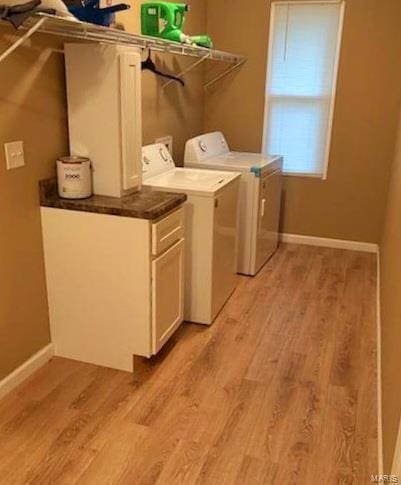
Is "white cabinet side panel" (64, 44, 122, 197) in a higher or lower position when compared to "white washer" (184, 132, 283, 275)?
higher

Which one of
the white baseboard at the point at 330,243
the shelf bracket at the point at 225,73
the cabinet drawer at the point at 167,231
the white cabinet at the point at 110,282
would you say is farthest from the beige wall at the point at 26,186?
the white baseboard at the point at 330,243

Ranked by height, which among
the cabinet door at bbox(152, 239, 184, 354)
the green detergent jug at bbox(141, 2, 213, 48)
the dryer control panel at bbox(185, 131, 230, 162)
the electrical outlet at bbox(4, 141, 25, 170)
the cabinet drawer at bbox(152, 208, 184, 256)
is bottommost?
the cabinet door at bbox(152, 239, 184, 354)

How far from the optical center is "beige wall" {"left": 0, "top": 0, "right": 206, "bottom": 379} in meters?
2.11

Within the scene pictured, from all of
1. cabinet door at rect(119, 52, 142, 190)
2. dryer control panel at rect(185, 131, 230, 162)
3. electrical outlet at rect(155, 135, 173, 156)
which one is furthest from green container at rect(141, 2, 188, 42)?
dryer control panel at rect(185, 131, 230, 162)

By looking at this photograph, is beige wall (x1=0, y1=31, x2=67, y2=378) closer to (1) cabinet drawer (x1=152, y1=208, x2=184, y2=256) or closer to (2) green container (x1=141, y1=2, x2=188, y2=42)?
(1) cabinet drawer (x1=152, y1=208, x2=184, y2=256)

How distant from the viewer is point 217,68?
173 inches

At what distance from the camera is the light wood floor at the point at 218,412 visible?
188 cm

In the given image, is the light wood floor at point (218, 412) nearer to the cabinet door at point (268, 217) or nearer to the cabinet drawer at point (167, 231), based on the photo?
the cabinet drawer at point (167, 231)

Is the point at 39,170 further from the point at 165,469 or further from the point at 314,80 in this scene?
the point at 314,80

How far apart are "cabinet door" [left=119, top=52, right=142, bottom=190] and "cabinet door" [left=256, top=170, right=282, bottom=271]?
131cm

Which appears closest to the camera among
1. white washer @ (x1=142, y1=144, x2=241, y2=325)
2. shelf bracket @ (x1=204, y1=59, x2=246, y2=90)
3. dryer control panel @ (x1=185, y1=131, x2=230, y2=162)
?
white washer @ (x1=142, y1=144, x2=241, y2=325)

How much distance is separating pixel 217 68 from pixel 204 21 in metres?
0.41

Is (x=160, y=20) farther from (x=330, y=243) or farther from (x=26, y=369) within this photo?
(x=330, y=243)

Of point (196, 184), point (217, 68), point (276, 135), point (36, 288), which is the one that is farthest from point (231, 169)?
point (36, 288)
